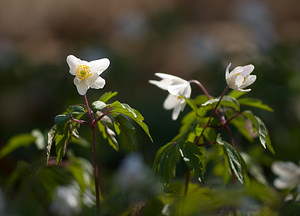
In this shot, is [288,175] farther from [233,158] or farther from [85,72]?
[85,72]

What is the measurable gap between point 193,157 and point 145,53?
6116 millimetres

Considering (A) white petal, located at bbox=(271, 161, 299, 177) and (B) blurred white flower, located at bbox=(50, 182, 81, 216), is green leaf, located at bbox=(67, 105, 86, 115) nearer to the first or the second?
(B) blurred white flower, located at bbox=(50, 182, 81, 216)

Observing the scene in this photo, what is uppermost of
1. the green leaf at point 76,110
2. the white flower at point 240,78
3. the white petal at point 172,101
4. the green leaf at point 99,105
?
the green leaf at point 99,105

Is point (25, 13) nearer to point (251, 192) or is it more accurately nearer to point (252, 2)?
point (252, 2)

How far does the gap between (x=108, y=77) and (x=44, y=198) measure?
4199mm

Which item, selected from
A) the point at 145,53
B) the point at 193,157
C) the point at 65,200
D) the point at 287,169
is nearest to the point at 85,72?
the point at 193,157

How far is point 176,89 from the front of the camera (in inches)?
→ 78.6

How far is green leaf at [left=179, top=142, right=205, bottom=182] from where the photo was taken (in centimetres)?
172

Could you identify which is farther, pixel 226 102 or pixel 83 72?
pixel 226 102

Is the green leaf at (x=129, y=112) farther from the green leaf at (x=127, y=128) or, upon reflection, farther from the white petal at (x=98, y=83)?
the white petal at (x=98, y=83)

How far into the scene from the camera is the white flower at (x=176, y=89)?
1991 millimetres

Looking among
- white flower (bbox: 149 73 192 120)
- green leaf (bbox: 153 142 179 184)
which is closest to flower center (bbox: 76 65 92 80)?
white flower (bbox: 149 73 192 120)

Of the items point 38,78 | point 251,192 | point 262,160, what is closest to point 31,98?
point 38,78

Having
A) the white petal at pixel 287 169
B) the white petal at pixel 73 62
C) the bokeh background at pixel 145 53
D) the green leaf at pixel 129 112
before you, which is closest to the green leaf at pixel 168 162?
the green leaf at pixel 129 112
